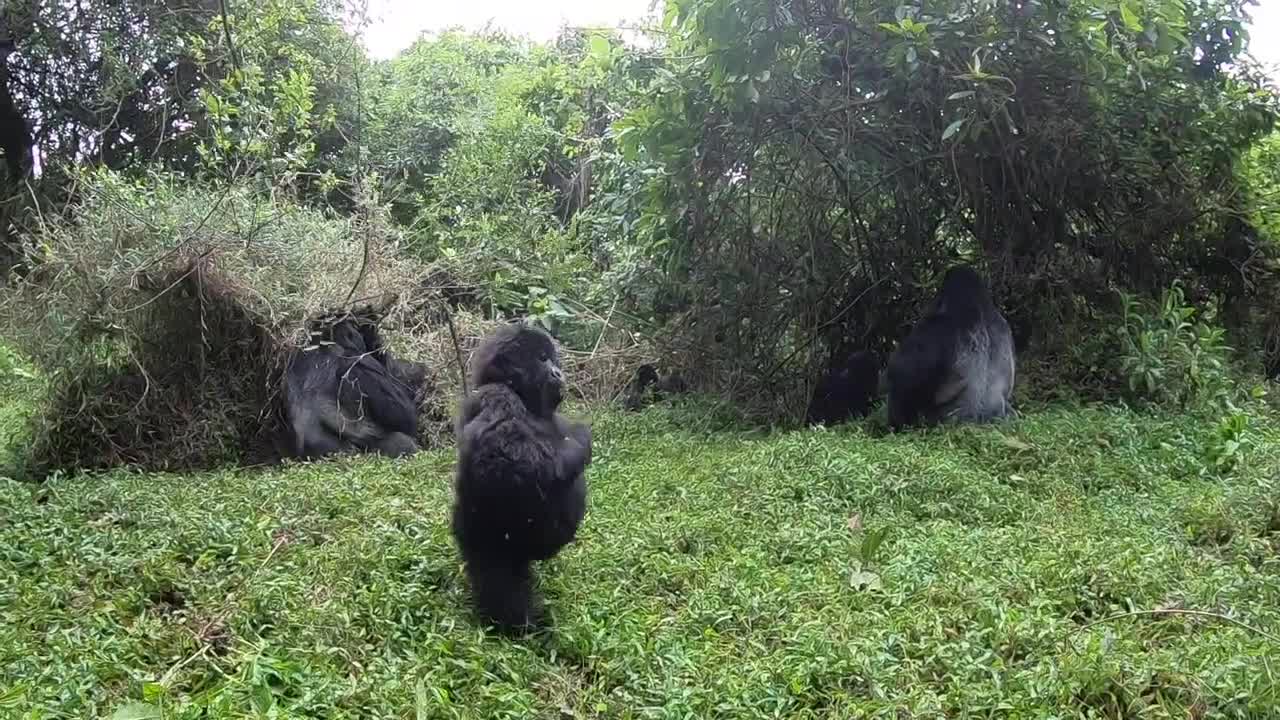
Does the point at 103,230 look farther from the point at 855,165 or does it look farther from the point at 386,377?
the point at 855,165

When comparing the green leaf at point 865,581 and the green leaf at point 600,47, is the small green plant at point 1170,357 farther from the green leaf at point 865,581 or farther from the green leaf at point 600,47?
the green leaf at point 600,47

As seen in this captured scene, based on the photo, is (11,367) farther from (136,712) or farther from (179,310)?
(136,712)

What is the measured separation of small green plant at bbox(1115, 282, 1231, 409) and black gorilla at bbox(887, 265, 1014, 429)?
898mm

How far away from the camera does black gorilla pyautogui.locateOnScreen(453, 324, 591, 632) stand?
3.62 meters

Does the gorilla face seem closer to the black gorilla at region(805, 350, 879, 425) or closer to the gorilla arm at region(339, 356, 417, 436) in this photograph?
the gorilla arm at region(339, 356, 417, 436)

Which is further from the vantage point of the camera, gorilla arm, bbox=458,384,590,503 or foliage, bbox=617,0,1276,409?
foliage, bbox=617,0,1276,409

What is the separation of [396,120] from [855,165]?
1107cm

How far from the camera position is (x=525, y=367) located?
396 centimetres

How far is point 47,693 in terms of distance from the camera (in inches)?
117

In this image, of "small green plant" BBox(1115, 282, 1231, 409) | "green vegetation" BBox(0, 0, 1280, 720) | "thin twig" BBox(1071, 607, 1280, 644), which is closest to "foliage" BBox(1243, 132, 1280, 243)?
"green vegetation" BBox(0, 0, 1280, 720)

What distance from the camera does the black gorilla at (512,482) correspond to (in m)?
3.62

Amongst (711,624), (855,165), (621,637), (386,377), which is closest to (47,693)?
(621,637)

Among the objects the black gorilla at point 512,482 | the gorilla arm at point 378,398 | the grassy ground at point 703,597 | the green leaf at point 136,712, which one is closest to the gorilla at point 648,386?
the gorilla arm at point 378,398

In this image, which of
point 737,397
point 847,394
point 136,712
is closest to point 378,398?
point 737,397
